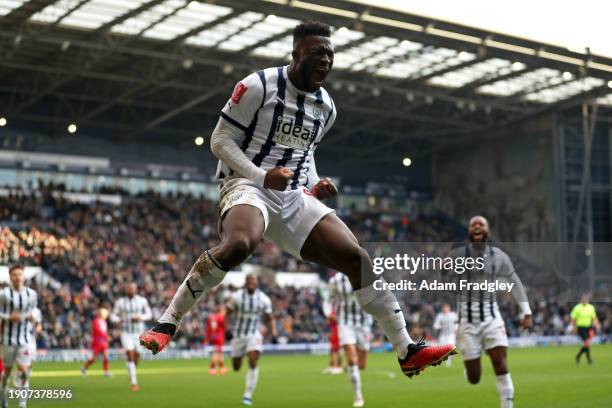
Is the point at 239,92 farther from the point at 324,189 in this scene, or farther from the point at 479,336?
the point at 479,336

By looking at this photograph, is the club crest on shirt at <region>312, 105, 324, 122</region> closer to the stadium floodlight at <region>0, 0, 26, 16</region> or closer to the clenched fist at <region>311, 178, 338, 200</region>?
the clenched fist at <region>311, 178, 338, 200</region>

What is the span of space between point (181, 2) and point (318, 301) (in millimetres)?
15278

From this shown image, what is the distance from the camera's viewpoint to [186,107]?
42844 millimetres

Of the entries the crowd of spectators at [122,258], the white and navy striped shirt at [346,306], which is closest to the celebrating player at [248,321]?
the white and navy striped shirt at [346,306]

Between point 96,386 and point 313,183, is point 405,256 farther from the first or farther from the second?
point 96,386

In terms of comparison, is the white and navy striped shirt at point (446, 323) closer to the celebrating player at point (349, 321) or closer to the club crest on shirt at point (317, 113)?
the celebrating player at point (349, 321)

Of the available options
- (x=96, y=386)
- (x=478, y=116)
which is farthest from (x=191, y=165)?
(x=96, y=386)

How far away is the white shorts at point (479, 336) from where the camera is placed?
11.4 metres

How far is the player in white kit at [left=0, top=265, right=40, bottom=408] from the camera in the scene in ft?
46.0

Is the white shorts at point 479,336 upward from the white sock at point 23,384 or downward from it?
upward

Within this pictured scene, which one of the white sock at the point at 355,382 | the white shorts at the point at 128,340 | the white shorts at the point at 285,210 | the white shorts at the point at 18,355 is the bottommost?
the white sock at the point at 355,382

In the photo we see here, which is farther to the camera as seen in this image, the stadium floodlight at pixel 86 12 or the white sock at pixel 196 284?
the stadium floodlight at pixel 86 12

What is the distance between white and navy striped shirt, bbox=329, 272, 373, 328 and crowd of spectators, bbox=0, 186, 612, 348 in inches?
470

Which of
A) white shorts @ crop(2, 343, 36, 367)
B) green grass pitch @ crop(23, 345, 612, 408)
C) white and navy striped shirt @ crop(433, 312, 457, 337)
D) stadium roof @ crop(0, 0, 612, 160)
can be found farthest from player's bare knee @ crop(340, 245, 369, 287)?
stadium roof @ crop(0, 0, 612, 160)
